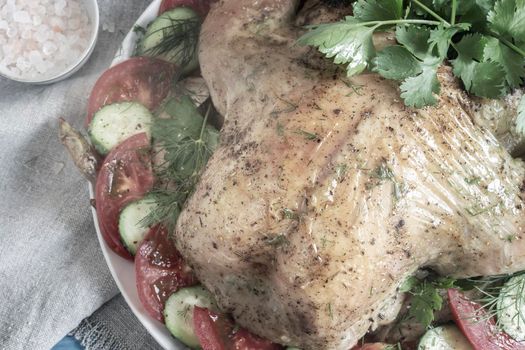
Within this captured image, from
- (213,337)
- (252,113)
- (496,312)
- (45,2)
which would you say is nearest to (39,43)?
(45,2)

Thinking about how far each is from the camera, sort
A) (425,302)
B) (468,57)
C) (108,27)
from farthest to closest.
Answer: (108,27)
(425,302)
(468,57)

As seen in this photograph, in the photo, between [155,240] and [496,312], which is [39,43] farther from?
[496,312]

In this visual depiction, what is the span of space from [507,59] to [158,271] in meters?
1.64

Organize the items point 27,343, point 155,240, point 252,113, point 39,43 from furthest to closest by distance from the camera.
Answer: point 39,43
point 27,343
point 155,240
point 252,113

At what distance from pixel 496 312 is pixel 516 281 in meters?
0.15

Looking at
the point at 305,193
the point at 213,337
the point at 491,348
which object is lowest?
the point at 491,348

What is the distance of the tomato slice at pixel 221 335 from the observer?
9.19ft

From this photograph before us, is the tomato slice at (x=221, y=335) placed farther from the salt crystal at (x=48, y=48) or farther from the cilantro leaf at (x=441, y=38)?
the salt crystal at (x=48, y=48)

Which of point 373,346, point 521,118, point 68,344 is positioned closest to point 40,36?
point 68,344

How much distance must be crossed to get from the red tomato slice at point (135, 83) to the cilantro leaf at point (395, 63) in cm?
126

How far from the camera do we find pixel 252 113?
2574mm

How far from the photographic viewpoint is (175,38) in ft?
10.8

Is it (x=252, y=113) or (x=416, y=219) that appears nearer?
(x=416, y=219)

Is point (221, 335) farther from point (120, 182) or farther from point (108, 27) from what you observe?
point (108, 27)
